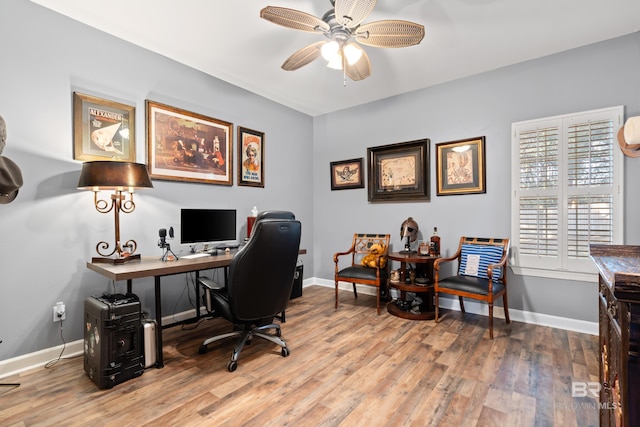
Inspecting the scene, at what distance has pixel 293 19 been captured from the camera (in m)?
2.07

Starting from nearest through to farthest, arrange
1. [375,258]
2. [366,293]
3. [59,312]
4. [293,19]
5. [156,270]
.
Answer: [293,19] → [156,270] → [59,312] → [375,258] → [366,293]

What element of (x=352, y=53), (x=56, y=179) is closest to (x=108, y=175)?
(x=56, y=179)

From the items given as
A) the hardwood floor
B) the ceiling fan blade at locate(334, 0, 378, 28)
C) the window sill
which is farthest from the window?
the ceiling fan blade at locate(334, 0, 378, 28)

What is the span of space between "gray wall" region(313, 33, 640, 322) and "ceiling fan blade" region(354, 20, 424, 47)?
1.68 meters

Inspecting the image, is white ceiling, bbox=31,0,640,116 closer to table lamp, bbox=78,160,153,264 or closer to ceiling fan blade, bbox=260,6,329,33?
ceiling fan blade, bbox=260,6,329,33

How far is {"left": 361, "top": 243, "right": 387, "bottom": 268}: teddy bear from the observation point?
3595mm

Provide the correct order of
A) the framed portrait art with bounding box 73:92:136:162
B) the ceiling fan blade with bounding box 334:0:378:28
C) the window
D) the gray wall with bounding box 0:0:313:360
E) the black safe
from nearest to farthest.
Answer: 1. the ceiling fan blade with bounding box 334:0:378:28
2. the black safe
3. the gray wall with bounding box 0:0:313:360
4. the framed portrait art with bounding box 73:92:136:162
5. the window

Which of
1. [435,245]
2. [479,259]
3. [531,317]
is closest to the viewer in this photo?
[531,317]

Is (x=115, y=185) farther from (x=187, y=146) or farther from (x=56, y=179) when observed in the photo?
(x=187, y=146)

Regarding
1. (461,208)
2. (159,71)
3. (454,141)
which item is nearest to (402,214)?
(461,208)

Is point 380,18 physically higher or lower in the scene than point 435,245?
higher

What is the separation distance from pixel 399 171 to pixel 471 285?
69.9 inches

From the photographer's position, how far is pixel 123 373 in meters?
2.08

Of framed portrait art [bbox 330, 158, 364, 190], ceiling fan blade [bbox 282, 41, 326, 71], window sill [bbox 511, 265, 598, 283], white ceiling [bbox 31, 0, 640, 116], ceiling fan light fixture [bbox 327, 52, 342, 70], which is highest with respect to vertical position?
white ceiling [bbox 31, 0, 640, 116]
